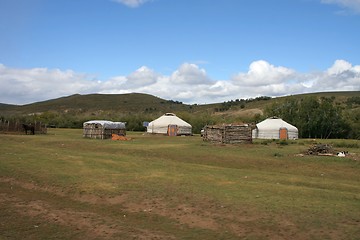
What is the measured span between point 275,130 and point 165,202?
35.1 metres

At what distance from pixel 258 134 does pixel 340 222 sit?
37175mm

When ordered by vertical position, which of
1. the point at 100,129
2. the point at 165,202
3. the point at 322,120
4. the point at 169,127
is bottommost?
the point at 165,202

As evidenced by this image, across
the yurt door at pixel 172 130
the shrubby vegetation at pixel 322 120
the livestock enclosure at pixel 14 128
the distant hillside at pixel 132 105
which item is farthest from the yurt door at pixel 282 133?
the distant hillside at pixel 132 105

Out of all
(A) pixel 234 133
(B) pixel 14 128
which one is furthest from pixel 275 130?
(B) pixel 14 128

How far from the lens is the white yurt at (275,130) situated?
44438 millimetres

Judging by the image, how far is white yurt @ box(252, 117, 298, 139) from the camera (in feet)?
146

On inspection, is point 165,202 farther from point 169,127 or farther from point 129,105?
point 129,105

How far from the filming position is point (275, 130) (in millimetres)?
44594

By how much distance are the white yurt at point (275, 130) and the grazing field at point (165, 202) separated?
25.0 metres

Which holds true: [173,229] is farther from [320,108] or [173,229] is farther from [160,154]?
[320,108]

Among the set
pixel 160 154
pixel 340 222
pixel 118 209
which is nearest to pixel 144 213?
pixel 118 209

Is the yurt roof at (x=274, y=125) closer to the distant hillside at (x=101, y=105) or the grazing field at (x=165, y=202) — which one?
the grazing field at (x=165, y=202)

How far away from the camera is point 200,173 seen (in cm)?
1667

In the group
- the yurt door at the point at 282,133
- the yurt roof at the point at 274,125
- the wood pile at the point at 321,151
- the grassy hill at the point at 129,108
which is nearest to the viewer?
the wood pile at the point at 321,151
